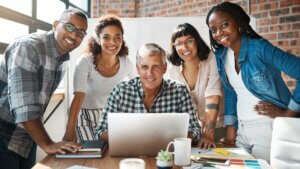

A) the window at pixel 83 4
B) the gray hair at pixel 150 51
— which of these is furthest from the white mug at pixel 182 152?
the window at pixel 83 4

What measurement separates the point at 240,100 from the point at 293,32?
1.83 m

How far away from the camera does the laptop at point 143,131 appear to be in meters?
1.42

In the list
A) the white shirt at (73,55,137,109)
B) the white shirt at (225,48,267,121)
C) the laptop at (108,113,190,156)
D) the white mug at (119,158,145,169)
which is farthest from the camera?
the white shirt at (73,55,137,109)

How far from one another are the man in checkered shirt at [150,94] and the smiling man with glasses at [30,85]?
344mm

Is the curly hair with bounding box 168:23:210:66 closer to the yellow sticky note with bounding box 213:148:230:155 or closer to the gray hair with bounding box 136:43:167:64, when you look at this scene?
the gray hair with bounding box 136:43:167:64

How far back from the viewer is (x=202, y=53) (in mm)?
2326

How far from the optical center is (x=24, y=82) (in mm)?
1558

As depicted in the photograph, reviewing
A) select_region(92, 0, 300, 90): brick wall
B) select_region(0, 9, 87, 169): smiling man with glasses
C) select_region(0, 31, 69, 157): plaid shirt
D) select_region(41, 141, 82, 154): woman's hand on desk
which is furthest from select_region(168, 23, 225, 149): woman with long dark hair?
select_region(92, 0, 300, 90): brick wall

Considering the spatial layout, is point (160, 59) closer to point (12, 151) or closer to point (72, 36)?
point (72, 36)

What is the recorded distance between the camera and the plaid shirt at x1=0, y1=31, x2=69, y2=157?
1553 millimetres

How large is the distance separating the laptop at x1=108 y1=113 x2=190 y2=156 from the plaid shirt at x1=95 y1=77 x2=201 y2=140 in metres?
0.41

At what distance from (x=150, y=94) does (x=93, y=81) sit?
28.9 inches

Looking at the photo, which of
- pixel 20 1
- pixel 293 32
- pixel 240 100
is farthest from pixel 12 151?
pixel 293 32

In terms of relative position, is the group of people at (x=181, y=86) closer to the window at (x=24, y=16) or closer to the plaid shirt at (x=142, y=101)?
the plaid shirt at (x=142, y=101)
